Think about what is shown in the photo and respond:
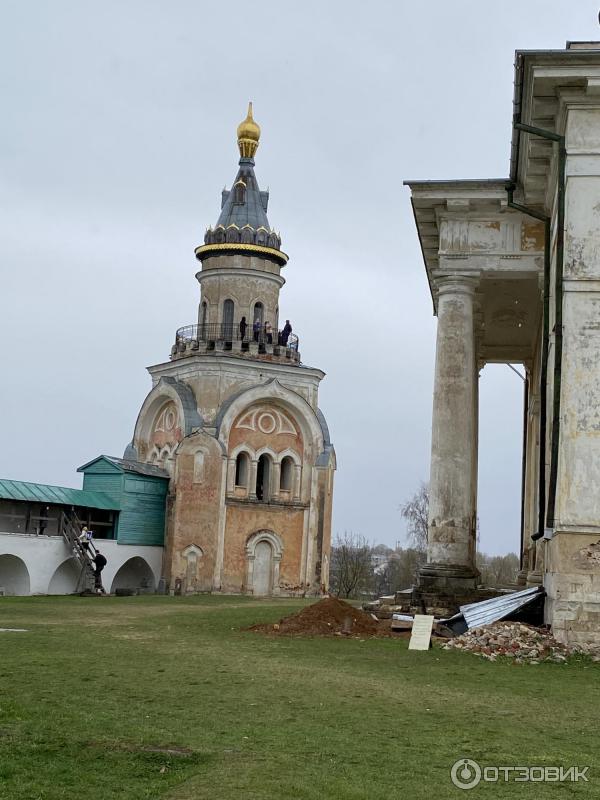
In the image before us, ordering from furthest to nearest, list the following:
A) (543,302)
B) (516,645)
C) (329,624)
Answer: (543,302)
(329,624)
(516,645)

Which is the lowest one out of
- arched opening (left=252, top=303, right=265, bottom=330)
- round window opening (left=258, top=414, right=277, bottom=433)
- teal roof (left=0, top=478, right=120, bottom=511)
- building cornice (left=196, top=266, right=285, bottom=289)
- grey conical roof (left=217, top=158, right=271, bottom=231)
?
teal roof (left=0, top=478, right=120, bottom=511)

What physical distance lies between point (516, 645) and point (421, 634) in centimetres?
124

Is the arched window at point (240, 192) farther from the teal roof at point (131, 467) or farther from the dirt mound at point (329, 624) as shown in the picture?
the dirt mound at point (329, 624)

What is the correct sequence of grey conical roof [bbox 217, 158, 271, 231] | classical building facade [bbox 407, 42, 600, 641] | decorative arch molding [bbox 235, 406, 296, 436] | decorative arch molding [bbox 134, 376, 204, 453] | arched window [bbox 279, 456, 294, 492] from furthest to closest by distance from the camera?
grey conical roof [bbox 217, 158, 271, 231] < arched window [bbox 279, 456, 294, 492] < decorative arch molding [bbox 235, 406, 296, 436] < decorative arch molding [bbox 134, 376, 204, 453] < classical building facade [bbox 407, 42, 600, 641]

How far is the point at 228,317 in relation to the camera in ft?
155

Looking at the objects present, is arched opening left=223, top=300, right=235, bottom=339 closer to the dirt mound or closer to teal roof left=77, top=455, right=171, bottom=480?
teal roof left=77, top=455, right=171, bottom=480

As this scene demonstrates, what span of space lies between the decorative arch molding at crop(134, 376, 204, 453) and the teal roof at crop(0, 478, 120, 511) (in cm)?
431

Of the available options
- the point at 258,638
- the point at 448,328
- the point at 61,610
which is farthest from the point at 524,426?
the point at 258,638

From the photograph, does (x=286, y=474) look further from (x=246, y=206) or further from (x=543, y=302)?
(x=543, y=302)

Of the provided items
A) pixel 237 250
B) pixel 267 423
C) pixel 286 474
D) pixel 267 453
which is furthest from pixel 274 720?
pixel 237 250

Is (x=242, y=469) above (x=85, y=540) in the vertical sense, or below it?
above

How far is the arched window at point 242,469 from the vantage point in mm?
44938

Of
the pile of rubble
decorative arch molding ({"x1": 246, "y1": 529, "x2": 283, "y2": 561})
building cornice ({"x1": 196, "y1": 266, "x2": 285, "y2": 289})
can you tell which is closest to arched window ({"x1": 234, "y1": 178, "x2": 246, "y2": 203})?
building cornice ({"x1": 196, "y1": 266, "x2": 285, "y2": 289})

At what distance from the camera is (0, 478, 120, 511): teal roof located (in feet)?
121
